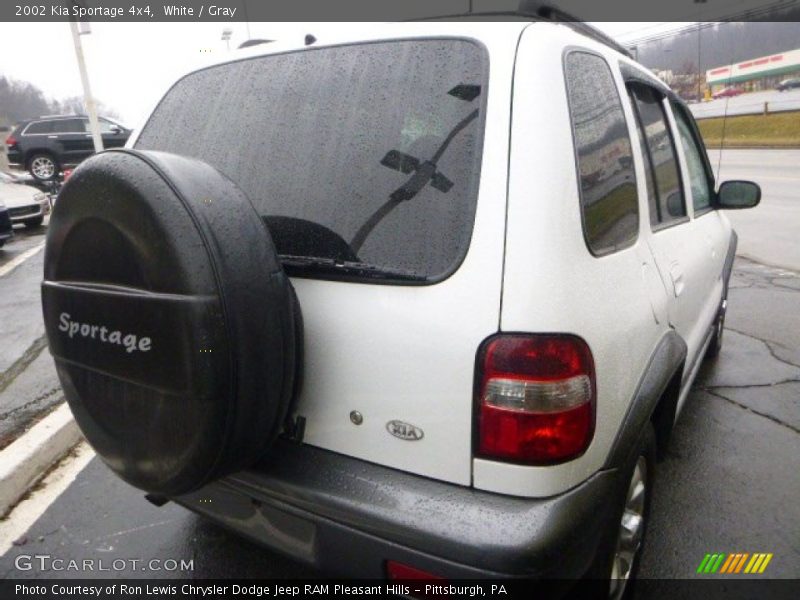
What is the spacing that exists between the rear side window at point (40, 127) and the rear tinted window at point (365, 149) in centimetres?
2054

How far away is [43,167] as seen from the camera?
19.3 metres

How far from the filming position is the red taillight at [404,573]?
1523mm

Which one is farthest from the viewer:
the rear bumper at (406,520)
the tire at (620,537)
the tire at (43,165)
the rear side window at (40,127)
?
the tire at (43,165)

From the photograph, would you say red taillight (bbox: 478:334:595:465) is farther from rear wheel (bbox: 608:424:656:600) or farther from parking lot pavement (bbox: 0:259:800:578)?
parking lot pavement (bbox: 0:259:800:578)

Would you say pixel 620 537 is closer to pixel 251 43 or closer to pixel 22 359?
pixel 251 43

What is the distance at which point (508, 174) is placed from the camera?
1.53 metres

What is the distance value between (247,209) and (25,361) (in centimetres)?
408

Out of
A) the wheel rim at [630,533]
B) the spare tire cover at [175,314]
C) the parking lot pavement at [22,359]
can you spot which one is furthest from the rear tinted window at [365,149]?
the parking lot pavement at [22,359]

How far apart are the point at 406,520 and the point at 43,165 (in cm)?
Answer: 2157

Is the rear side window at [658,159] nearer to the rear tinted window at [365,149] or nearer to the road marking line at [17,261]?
the rear tinted window at [365,149]

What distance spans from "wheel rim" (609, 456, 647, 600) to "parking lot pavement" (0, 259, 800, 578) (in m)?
0.33

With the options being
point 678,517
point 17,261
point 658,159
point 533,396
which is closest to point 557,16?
point 658,159

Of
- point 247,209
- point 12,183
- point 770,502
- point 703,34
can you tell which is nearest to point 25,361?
point 247,209

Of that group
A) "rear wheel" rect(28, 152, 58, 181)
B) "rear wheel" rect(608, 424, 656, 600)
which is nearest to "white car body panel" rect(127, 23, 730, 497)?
"rear wheel" rect(608, 424, 656, 600)
